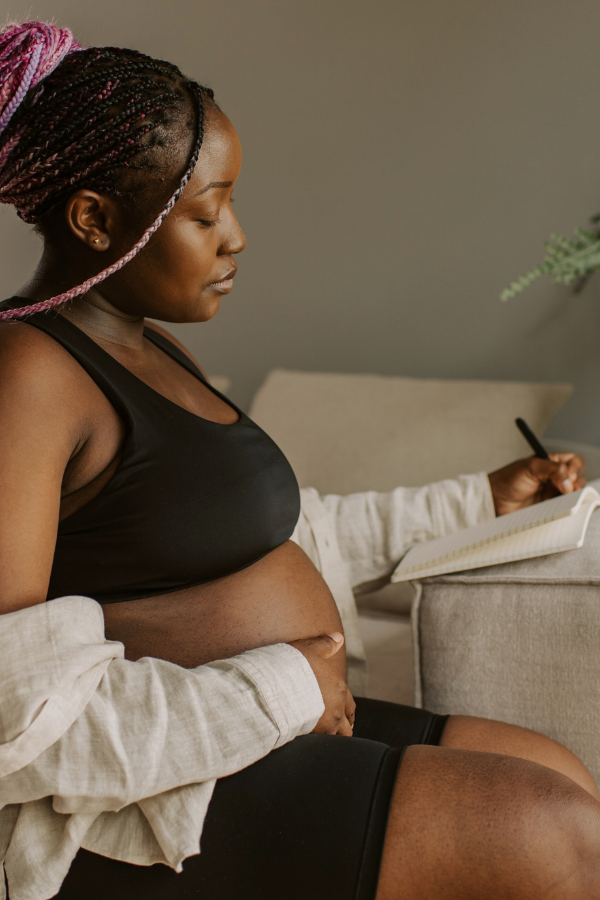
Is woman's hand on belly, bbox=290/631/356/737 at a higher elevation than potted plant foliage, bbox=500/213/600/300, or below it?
below

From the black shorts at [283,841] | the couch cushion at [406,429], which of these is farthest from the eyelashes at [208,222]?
the couch cushion at [406,429]

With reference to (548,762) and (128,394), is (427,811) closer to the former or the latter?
(548,762)

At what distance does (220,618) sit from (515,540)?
1.38 ft

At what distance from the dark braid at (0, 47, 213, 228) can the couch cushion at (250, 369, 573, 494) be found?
826 mm

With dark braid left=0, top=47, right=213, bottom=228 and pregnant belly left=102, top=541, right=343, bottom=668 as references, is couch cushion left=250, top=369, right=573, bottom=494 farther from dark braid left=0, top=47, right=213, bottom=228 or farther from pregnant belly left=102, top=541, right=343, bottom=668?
dark braid left=0, top=47, right=213, bottom=228

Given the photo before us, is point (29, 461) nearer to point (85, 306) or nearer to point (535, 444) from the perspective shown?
point (85, 306)

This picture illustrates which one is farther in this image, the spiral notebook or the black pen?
the black pen

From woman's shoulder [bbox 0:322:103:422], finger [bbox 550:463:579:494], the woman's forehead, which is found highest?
the woman's forehead

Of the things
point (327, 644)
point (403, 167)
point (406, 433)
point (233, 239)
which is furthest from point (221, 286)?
point (403, 167)

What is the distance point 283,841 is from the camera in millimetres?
519

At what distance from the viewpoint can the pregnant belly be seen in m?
0.67

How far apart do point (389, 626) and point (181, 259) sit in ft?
2.57

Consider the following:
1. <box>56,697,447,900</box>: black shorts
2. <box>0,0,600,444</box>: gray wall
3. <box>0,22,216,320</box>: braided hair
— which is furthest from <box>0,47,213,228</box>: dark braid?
<box>0,0,600,444</box>: gray wall

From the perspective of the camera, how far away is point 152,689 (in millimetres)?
547
